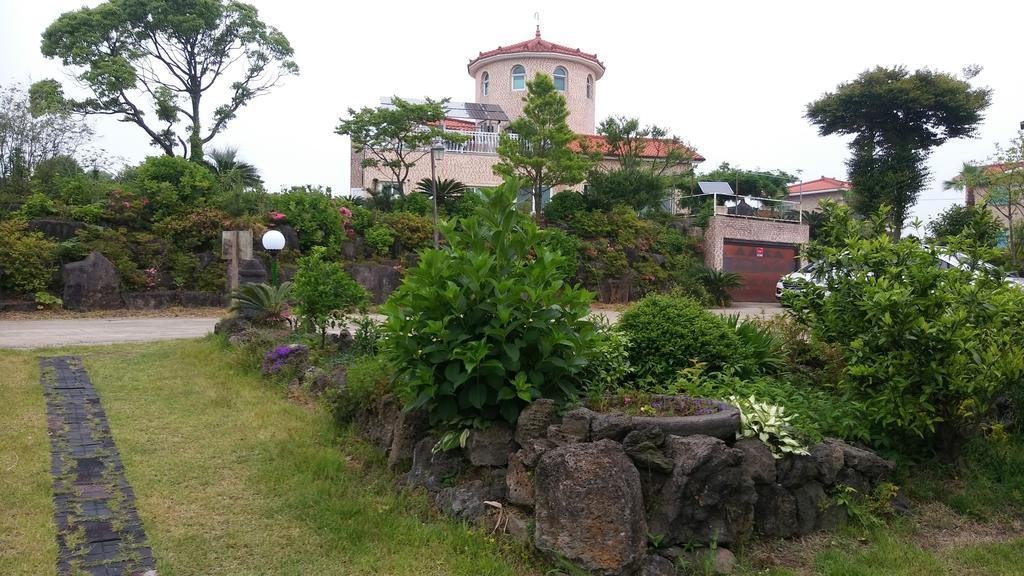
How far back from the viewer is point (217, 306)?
17.3m

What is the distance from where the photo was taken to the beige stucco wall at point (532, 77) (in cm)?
3103

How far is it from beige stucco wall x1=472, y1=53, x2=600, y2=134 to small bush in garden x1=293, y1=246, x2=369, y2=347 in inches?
924

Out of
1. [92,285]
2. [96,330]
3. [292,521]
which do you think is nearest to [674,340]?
[292,521]

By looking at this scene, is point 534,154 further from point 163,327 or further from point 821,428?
point 821,428

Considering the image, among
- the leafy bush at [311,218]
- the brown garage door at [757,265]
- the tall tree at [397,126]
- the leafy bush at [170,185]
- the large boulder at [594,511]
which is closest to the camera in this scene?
the large boulder at [594,511]

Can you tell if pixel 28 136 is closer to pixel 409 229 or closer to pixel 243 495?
pixel 409 229

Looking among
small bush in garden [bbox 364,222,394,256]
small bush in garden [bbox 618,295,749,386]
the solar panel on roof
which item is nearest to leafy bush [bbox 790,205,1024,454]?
small bush in garden [bbox 618,295,749,386]

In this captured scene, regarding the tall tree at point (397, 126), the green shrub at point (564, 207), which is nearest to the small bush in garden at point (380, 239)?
the tall tree at point (397, 126)

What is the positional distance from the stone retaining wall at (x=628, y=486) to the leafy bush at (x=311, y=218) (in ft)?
50.5

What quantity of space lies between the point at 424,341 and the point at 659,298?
1.99 metres

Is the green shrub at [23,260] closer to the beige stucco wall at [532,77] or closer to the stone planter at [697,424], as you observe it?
the stone planter at [697,424]

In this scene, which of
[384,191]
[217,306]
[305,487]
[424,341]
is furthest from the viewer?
[384,191]

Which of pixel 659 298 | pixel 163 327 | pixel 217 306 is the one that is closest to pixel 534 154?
pixel 217 306

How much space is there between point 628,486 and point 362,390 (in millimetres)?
2849
